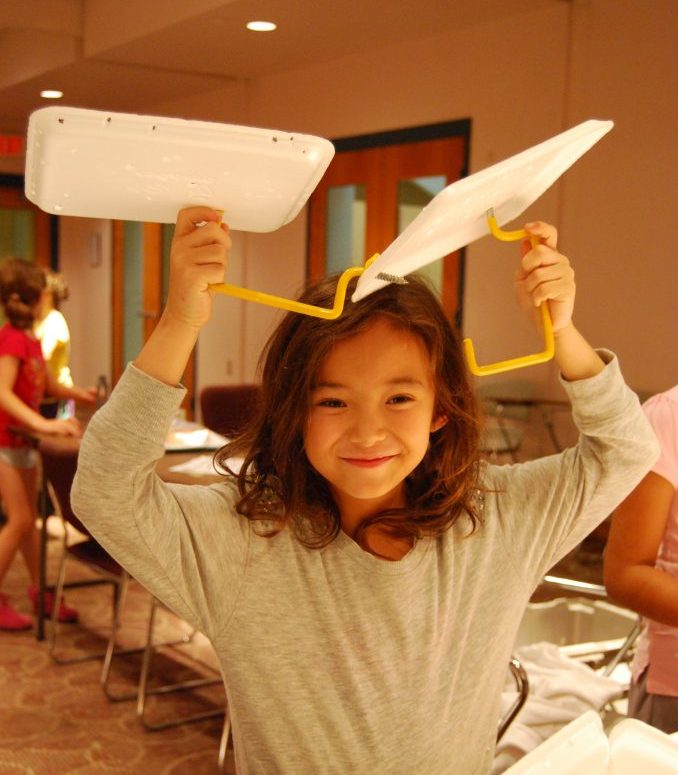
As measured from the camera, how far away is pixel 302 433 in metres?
1.14

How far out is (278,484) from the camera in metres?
1.15

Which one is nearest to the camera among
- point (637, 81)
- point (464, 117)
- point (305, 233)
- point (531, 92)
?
point (637, 81)

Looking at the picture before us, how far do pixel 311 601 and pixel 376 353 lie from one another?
0.30m

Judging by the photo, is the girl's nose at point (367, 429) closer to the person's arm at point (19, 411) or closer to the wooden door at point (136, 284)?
the person's arm at point (19, 411)

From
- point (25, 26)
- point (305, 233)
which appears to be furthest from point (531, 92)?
point (25, 26)

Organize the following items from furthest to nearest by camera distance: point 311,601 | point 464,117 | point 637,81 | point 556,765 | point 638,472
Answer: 1. point 464,117
2. point 637,81
3. point 638,472
4. point 311,601
5. point 556,765

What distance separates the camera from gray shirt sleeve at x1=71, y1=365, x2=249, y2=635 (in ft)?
3.20

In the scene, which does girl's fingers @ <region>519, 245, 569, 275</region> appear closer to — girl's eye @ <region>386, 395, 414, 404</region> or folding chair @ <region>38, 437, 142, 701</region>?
girl's eye @ <region>386, 395, 414, 404</region>

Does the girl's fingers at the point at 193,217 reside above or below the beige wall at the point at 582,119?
below

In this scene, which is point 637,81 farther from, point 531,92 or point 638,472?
point 638,472

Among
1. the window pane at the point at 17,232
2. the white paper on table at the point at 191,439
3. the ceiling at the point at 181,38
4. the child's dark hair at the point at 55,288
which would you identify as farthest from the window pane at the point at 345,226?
the window pane at the point at 17,232

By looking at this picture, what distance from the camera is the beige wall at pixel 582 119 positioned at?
14.1ft

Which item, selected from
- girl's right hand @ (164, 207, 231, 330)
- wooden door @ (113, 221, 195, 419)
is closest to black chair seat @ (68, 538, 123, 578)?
girl's right hand @ (164, 207, 231, 330)

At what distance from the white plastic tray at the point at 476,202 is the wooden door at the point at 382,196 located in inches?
160
